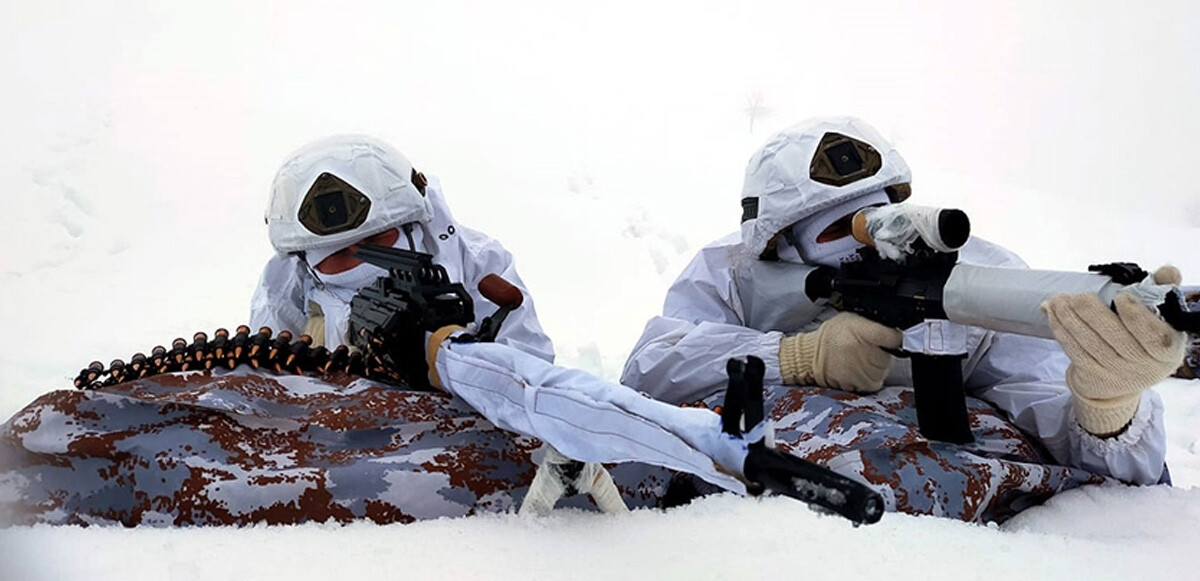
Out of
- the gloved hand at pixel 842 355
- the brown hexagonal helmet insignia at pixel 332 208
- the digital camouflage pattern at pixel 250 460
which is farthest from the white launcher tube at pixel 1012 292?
the brown hexagonal helmet insignia at pixel 332 208

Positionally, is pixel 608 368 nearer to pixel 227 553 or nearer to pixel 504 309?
pixel 504 309

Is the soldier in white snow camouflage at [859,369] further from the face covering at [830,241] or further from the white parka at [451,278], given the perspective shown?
the white parka at [451,278]

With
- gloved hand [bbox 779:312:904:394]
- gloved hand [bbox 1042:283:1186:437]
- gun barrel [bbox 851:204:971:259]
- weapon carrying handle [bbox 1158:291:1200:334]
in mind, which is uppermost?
gun barrel [bbox 851:204:971:259]

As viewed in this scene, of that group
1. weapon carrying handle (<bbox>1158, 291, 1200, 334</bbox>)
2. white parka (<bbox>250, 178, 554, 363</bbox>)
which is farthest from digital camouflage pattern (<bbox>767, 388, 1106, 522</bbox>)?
white parka (<bbox>250, 178, 554, 363</bbox>)

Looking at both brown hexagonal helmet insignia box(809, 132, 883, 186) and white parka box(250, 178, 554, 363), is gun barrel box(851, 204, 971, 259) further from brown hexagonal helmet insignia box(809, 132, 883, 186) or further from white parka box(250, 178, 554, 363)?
white parka box(250, 178, 554, 363)

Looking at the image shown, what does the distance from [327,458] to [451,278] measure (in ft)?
2.00

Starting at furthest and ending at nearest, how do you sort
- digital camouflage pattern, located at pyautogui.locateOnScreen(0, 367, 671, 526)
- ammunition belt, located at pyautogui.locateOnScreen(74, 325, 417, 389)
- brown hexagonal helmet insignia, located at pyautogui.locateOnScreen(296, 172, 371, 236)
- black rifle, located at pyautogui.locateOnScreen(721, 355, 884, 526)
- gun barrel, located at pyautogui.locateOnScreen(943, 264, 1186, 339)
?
brown hexagonal helmet insignia, located at pyautogui.locateOnScreen(296, 172, 371, 236) < ammunition belt, located at pyautogui.locateOnScreen(74, 325, 417, 389) < digital camouflage pattern, located at pyautogui.locateOnScreen(0, 367, 671, 526) < gun barrel, located at pyautogui.locateOnScreen(943, 264, 1186, 339) < black rifle, located at pyautogui.locateOnScreen(721, 355, 884, 526)

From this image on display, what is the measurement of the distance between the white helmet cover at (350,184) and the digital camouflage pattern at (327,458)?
0.98ft

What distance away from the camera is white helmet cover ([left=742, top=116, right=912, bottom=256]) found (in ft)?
6.28

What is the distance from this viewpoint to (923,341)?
1.68m

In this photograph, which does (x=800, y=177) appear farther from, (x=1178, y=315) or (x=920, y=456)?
(x=1178, y=315)

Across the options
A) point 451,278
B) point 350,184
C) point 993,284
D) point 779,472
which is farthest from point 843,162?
point 779,472

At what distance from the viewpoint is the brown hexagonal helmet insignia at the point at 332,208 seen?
6.28 feet

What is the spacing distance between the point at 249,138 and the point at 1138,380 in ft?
16.0
